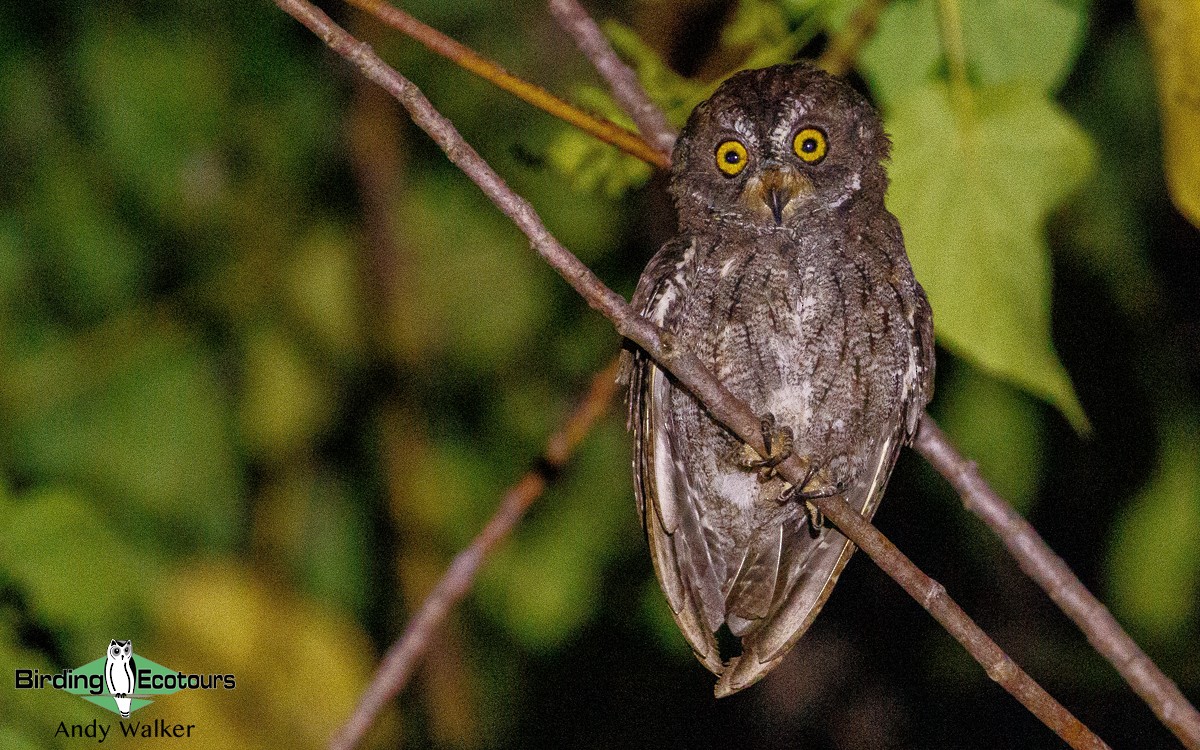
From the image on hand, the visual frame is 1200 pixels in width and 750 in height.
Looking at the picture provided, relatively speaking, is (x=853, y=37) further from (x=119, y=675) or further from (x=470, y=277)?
(x=470, y=277)

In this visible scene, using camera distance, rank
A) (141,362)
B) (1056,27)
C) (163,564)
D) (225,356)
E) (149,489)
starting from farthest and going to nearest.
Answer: (225,356) → (141,362) → (149,489) → (163,564) → (1056,27)

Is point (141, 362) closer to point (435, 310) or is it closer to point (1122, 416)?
point (435, 310)

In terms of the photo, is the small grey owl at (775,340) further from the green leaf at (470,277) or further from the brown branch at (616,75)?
the green leaf at (470,277)

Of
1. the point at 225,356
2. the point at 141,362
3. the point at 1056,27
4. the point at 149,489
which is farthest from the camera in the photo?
the point at 225,356

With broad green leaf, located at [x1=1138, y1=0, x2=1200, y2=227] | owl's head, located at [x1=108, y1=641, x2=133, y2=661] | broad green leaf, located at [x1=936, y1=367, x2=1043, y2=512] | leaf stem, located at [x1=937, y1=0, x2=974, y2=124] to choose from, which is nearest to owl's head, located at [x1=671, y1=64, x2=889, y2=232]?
leaf stem, located at [x1=937, y1=0, x2=974, y2=124]

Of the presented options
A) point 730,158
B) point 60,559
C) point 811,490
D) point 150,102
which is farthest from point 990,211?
point 150,102

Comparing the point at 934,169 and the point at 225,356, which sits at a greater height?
the point at 225,356

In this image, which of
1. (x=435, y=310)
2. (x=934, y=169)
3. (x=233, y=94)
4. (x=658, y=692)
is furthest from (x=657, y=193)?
(x=934, y=169)

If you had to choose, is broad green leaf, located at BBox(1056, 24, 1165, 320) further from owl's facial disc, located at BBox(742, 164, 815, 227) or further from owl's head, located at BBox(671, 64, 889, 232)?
owl's facial disc, located at BBox(742, 164, 815, 227)
